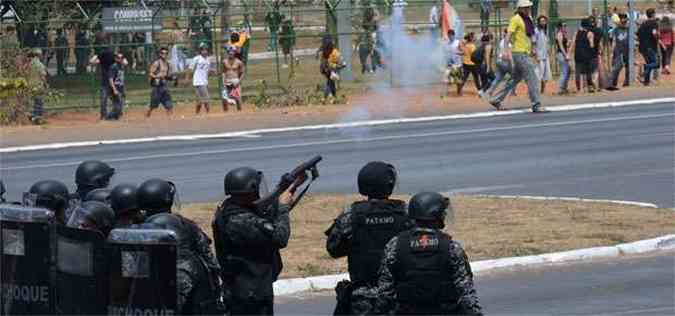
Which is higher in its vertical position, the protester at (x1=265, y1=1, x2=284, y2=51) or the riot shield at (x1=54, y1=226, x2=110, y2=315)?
the protester at (x1=265, y1=1, x2=284, y2=51)

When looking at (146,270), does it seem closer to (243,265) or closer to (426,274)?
(426,274)

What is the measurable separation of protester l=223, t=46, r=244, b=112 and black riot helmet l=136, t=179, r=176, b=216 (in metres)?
25.3

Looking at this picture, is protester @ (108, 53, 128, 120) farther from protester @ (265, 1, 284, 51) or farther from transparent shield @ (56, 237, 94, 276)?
transparent shield @ (56, 237, 94, 276)

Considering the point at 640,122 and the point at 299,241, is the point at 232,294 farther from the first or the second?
the point at 640,122

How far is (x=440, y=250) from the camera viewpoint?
743cm

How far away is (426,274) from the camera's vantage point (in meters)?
7.40

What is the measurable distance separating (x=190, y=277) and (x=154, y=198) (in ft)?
2.08

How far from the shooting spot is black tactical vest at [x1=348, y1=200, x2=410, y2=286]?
27.1ft

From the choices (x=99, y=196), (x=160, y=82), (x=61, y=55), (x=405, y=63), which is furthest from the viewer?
(x=61, y=55)

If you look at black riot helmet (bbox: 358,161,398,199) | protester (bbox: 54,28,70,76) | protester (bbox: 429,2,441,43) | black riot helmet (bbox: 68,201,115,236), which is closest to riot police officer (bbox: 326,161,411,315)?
black riot helmet (bbox: 358,161,398,199)

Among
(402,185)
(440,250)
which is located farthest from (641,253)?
(440,250)

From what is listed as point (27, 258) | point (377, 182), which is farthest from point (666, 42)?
point (27, 258)

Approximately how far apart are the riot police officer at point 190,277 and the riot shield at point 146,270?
0.35 metres

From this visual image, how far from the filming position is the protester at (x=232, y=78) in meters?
33.3
